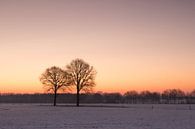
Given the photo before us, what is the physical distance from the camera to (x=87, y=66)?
99125mm

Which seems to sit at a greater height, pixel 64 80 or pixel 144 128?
pixel 64 80

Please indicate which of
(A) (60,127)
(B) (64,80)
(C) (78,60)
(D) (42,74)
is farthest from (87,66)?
(A) (60,127)

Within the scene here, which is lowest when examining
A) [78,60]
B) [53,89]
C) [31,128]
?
[31,128]

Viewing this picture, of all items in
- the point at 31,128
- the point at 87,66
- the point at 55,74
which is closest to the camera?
the point at 31,128

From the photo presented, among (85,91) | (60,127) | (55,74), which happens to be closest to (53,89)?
(55,74)

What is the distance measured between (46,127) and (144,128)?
27.4 feet

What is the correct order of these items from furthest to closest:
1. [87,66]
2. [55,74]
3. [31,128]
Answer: [55,74] < [87,66] < [31,128]

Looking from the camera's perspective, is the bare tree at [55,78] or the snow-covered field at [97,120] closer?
the snow-covered field at [97,120]

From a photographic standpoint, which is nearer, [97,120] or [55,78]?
[97,120]

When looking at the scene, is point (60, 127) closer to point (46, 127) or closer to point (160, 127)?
point (46, 127)

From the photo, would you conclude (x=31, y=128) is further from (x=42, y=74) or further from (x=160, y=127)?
(x=42, y=74)

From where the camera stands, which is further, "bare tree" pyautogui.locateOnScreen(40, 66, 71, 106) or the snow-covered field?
"bare tree" pyautogui.locateOnScreen(40, 66, 71, 106)

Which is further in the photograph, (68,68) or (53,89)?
(53,89)

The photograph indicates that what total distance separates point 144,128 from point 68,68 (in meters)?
70.9
